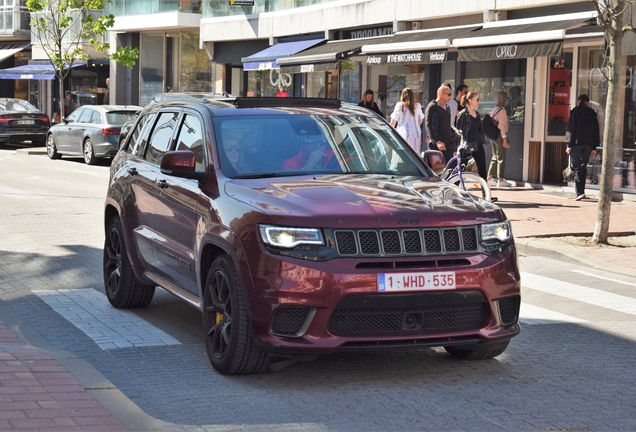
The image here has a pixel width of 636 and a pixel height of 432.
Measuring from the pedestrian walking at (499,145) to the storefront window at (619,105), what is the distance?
155 cm

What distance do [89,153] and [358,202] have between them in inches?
892

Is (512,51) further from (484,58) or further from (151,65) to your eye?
(151,65)

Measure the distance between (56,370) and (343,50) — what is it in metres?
19.9

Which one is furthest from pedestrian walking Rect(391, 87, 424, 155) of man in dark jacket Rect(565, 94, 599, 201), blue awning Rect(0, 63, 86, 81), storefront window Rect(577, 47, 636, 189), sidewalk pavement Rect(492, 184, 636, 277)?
blue awning Rect(0, 63, 86, 81)

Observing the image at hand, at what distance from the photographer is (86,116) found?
28.8 m

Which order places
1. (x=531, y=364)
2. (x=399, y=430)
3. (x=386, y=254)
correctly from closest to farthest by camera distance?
(x=399, y=430), (x=386, y=254), (x=531, y=364)

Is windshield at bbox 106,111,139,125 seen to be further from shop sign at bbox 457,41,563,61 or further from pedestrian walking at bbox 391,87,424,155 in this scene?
pedestrian walking at bbox 391,87,424,155

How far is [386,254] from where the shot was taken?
5961mm

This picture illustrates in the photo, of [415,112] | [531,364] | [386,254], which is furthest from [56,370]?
[415,112]

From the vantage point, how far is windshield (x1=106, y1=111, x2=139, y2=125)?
27609 mm

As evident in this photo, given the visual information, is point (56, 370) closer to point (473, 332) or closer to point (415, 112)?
point (473, 332)

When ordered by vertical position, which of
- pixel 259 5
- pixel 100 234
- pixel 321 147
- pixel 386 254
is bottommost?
pixel 100 234

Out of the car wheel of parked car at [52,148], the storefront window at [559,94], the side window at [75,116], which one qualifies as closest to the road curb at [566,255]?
the storefront window at [559,94]

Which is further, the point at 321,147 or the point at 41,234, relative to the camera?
the point at 41,234
